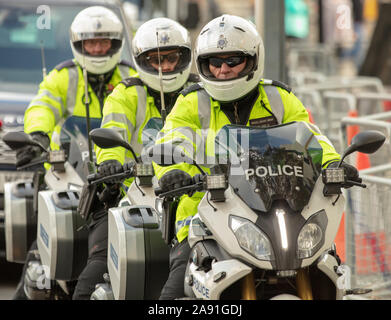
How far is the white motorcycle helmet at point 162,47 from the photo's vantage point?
315 inches

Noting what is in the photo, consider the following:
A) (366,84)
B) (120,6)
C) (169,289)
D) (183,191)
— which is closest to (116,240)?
(169,289)

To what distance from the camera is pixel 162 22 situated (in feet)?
26.6

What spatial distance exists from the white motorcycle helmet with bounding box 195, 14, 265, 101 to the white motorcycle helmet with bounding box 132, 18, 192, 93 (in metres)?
1.29

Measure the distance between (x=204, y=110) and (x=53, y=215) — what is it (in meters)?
1.88

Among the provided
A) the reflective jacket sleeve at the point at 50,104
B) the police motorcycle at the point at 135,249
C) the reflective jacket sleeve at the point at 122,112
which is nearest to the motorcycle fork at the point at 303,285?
the police motorcycle at the point at 135,249

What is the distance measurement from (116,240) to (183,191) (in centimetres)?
134

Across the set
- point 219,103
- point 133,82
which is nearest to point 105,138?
point 219,103

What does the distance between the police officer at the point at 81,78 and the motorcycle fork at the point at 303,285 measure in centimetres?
345

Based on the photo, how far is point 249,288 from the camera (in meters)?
5.74

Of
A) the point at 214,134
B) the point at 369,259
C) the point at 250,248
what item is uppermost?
the point at 214,134

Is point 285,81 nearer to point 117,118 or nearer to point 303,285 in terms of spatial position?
point 117,118

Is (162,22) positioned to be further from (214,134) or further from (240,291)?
(240,291)

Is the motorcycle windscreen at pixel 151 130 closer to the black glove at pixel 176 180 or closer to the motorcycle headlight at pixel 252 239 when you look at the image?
the black glove at pixel 176 180

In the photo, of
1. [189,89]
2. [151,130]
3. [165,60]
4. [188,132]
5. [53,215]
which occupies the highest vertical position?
[165,60]
